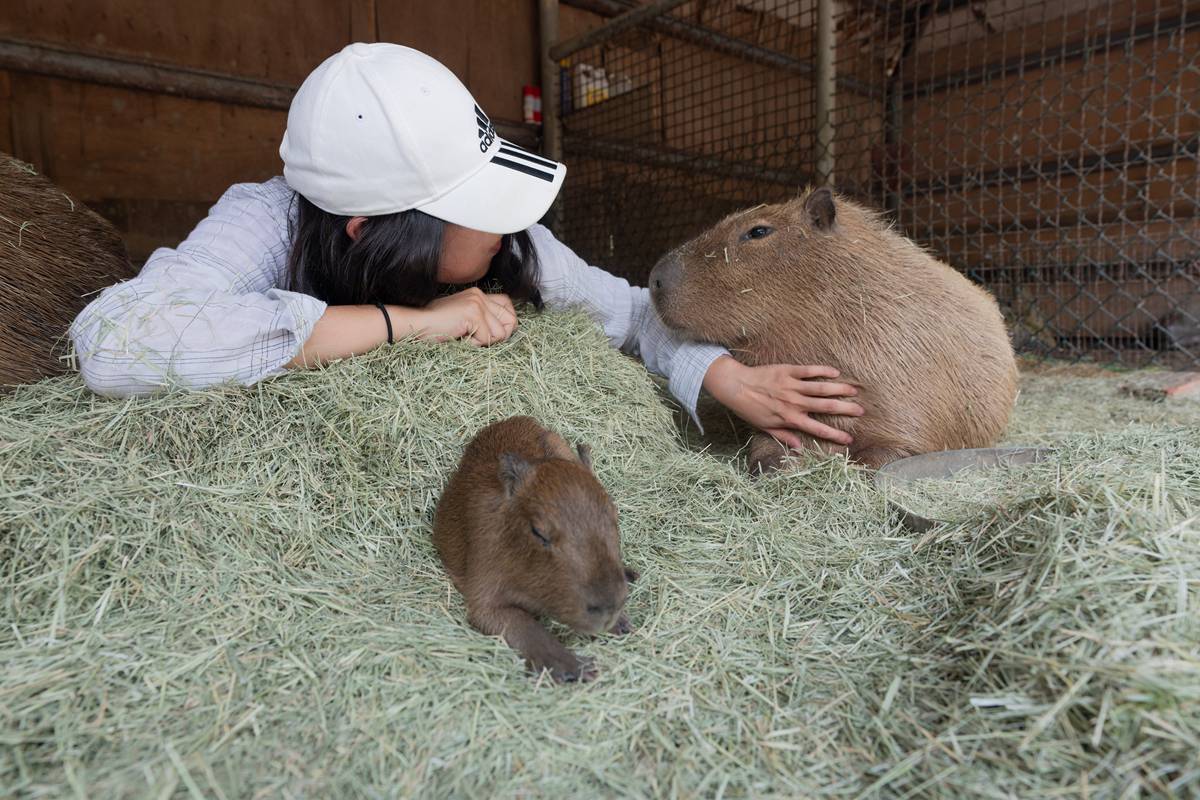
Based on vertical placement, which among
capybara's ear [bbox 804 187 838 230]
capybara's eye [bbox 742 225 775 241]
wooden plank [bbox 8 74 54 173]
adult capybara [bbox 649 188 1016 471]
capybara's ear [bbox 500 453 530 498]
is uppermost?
wooden plank [bbox 8 74 54 173]

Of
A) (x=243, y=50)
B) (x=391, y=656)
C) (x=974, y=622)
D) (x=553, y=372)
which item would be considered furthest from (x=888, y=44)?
(x=391, y=656)

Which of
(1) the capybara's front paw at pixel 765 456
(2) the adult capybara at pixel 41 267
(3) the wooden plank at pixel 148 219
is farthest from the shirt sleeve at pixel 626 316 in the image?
(3) the wooden plank at pixel 148 219

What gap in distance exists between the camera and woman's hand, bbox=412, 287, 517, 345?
205 centimetres

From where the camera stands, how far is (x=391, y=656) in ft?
4.02

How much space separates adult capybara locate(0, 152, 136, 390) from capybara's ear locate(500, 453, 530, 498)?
4.97 feet

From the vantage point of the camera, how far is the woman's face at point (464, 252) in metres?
2.00

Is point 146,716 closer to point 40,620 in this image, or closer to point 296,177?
point 40,620

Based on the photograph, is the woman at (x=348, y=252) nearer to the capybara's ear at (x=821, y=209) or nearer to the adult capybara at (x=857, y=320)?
the adult capybara at (x=857, y=320)

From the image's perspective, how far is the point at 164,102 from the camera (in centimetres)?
380

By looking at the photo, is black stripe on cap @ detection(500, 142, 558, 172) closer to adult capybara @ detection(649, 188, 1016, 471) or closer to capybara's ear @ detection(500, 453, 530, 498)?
adult capybara @ detection(649, 188, 1016, 471)

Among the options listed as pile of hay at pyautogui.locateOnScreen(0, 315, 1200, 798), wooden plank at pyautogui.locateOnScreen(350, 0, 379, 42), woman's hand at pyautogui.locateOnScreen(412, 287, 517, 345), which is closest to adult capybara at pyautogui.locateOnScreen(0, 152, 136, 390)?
pile of hay at pyautogui.locateOnScreen(0, 315, 1200, 798)

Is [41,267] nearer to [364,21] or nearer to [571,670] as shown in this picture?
[571,670]

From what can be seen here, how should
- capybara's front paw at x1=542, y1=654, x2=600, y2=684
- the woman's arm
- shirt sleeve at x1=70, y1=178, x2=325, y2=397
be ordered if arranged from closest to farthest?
capybara's front paw at x1=542, y1=654, x2=600, y2=684
shirt sleeve at x1=70, y1=178, x2=325, y2=397
the woman's arm

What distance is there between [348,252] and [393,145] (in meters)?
0.33
